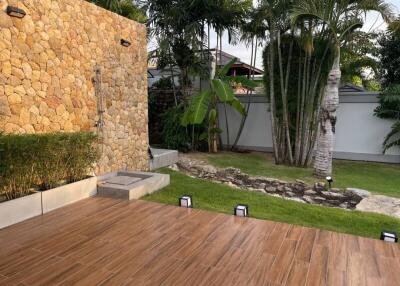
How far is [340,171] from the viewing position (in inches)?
332

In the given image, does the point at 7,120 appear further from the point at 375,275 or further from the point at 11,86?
the point at 375,275

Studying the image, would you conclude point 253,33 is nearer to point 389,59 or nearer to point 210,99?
point 210,99

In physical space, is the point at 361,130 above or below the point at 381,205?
above

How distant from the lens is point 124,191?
5.09m

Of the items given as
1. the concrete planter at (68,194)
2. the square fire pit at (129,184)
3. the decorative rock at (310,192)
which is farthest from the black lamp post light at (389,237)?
the concrete planter at (68,194)

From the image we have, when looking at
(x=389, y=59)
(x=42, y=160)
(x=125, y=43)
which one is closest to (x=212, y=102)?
(x=125, y=43)

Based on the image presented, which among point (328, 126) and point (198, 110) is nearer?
point (328, 126)

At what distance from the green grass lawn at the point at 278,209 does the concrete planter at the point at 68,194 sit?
928 mm

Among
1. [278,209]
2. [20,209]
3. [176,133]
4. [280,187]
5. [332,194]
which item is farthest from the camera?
[176,133]

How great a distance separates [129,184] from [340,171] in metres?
5.84

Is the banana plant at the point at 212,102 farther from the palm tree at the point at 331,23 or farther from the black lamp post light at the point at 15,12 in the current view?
the black lamp post light at the point at 15,12

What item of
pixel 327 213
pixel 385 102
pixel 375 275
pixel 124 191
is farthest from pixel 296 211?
pixel 385 102

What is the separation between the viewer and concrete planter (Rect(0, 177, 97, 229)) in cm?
390

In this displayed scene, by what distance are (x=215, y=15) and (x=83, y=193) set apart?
725cm
